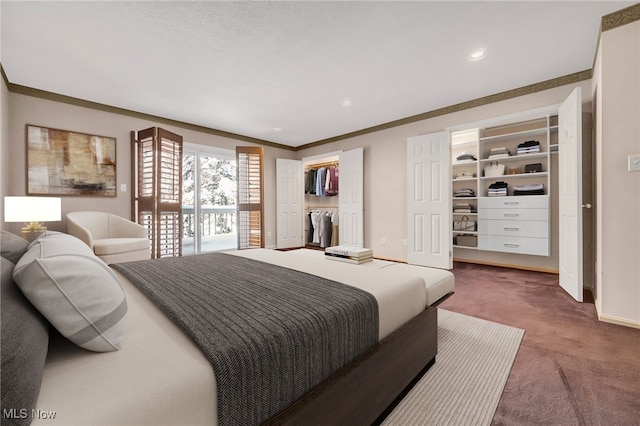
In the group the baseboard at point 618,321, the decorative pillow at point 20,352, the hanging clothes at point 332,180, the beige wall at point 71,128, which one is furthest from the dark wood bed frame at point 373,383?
the hanging clothes at point 332,180

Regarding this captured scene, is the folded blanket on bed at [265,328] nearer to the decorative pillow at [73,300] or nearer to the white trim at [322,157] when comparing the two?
the decorative pillow at [73,300]

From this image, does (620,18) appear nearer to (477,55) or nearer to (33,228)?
(477,55)

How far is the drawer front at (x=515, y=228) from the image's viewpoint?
355 centimetres

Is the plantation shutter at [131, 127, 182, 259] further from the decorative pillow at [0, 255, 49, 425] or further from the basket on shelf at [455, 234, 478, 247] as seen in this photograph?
the basket on shelf at [455, 234, 478, 247]

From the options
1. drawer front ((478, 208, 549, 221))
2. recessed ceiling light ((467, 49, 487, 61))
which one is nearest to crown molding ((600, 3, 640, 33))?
recessed ceiling light ((467, 49, 487, 61))

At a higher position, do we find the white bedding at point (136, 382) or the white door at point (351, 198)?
the white door at point (351, 198)

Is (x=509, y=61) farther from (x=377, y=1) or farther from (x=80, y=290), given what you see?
(x=80, y=290)

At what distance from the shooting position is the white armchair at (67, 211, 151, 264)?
2.98m

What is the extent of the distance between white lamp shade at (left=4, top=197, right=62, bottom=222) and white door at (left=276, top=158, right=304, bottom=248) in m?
3.57

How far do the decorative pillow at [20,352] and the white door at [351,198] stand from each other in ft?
14.8

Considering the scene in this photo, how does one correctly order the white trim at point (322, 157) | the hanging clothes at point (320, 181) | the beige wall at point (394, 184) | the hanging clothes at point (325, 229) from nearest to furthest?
the beige wall at point (394, 184) → the white trim at point (322, 157) → the hanging clothes at point (325, 229) → the hanging clothes at point (320, 181)

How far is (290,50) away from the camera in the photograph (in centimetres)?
248

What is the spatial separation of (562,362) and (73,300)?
235cm

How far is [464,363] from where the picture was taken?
1.60 m
